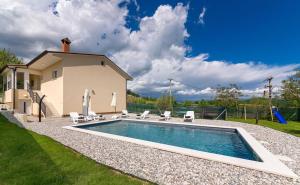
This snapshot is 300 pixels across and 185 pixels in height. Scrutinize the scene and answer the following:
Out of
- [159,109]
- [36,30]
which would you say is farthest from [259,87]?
[36,30]

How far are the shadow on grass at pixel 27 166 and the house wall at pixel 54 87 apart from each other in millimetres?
11233

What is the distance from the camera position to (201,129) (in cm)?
1315

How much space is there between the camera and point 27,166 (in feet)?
15.3

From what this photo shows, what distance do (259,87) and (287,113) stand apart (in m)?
4.07

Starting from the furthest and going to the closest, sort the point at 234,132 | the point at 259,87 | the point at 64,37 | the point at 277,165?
1. the point at 259,87
2. the point at 64,37
3. the point at 234,132
4. the point at 277,165

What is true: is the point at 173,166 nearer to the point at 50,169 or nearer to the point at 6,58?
the point at 50,169

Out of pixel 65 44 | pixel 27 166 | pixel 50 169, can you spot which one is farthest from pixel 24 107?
pixel 50 169

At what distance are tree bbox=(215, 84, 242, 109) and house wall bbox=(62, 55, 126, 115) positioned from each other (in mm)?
12164

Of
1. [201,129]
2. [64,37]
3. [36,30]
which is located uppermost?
[36,30]

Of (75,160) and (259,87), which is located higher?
(259,87)

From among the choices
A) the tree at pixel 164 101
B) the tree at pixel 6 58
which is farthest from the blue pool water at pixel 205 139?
the tree at pixel 6 58

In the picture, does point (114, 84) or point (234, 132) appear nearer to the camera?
point (234, 132)

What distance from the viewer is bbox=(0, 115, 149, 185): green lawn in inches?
→ 153

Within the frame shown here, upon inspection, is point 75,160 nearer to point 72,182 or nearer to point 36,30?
point 72,182
